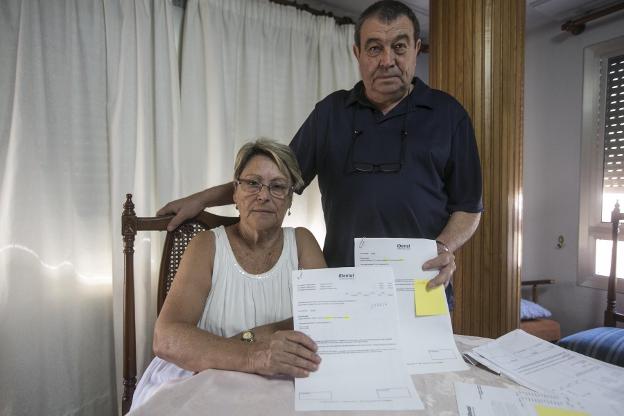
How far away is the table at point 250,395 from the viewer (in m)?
0.71

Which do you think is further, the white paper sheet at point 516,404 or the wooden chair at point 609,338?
the wooden chair at point 609,338

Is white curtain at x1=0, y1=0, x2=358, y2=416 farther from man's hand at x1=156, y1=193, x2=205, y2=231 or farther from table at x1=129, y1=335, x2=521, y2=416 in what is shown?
table at x1=129, y1=335, x2=521, y2=416

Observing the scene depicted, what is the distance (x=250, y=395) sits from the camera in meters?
0.76

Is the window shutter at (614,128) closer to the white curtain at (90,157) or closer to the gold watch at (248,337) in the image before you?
the white curtain at (90,157)

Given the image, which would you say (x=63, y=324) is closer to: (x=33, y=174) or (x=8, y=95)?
(x=33, y=174)

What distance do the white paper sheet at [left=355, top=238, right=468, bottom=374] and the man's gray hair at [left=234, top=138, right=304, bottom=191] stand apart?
19.0 inches

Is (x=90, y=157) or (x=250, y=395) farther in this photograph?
(x=90, y=157)

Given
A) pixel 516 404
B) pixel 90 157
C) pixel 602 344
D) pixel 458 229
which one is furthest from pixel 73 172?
pixel 602 344

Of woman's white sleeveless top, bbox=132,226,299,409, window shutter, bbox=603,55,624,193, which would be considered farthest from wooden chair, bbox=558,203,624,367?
woman's white sleeveless top, bbox=132,226,299,409

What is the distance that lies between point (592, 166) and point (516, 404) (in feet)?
10.3

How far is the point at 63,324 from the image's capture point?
6.48 ft

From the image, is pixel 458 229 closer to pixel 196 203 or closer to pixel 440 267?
pixel 440 267

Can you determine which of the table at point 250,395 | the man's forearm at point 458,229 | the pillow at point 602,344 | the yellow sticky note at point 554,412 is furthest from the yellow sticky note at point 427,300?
the pillow at point 602,344

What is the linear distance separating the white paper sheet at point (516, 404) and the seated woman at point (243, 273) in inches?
20.4
